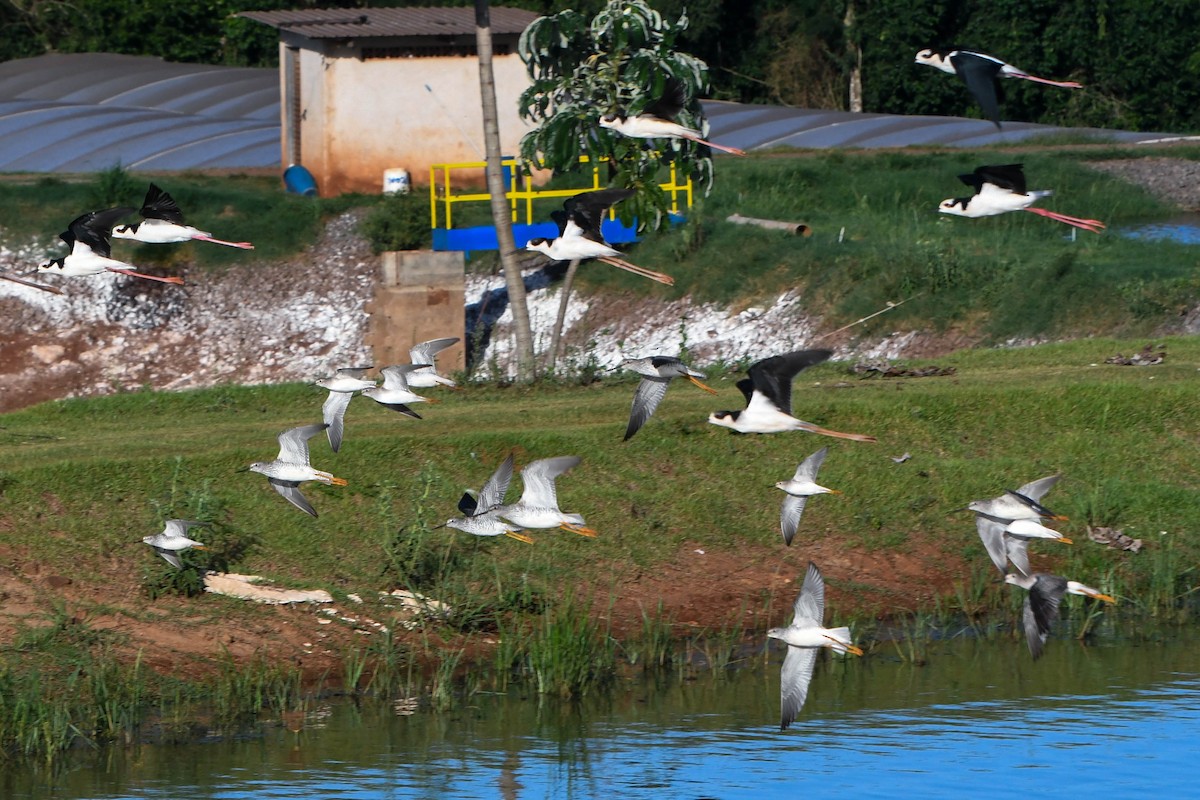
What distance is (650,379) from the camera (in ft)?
48.8

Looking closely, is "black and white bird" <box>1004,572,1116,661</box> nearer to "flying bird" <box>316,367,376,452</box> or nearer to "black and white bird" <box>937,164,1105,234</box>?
"black and white bird" <box>937,164,1105,234</box>

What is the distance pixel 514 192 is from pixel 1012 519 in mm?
15072

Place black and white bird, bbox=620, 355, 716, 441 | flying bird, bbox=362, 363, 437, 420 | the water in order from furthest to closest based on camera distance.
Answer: the water
flying bird, bbox=362, 363, 437, 420
black and white bird, bbox=620, 355, 716, 441

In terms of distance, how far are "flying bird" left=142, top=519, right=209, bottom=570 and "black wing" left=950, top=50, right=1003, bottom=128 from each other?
6916mm

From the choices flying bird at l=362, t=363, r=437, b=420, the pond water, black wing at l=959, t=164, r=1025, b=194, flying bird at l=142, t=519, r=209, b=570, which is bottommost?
the pond water

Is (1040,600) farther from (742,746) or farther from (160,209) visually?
(160,209)

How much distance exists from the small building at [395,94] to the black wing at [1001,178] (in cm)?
1717

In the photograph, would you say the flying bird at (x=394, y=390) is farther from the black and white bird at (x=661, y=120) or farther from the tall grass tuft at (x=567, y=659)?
the black and white bird at (x=661, y=120)

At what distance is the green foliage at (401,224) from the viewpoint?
2956cm

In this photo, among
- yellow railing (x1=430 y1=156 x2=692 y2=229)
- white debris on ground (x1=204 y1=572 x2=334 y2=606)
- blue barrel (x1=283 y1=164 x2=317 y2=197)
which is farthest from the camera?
blue barrel (x1=283 y1=164 x2=317 y2=197)

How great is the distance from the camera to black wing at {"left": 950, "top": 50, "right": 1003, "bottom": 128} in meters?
14.9

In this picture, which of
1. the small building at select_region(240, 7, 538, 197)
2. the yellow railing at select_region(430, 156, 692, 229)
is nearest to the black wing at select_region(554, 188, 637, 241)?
the yellow railing at select_region(430, 156, 692, 229)

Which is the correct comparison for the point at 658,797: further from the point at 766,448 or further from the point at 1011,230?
the point at 1011,230

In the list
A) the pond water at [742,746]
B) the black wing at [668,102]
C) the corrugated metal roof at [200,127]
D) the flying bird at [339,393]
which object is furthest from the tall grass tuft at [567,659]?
the corrugated metal roof at [200,127]
